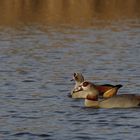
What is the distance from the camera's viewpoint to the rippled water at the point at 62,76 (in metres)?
20.0

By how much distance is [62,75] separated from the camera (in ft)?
95.2

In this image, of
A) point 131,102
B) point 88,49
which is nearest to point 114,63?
point 88,49

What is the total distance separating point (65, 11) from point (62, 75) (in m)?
26.7

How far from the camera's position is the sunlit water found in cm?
2006

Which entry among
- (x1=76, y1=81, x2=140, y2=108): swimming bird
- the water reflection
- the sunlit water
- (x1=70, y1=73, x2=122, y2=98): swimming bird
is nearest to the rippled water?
the sunlit water

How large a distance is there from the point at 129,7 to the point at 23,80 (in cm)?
3118

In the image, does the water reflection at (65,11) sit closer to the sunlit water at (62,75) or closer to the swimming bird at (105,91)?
the sunlit water at (62,75)

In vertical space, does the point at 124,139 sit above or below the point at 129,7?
below

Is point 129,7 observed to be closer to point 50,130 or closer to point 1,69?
point 1,69

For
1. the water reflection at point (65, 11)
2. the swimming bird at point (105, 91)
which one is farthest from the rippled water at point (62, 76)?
the water reflection at point (65, 11)

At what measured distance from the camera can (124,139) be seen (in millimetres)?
18844

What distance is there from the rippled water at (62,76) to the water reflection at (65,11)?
345 centimetres

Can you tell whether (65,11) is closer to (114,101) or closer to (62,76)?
(62,76)

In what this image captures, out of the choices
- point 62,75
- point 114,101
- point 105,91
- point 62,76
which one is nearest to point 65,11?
point 62,75
